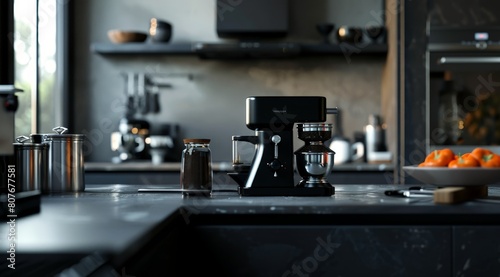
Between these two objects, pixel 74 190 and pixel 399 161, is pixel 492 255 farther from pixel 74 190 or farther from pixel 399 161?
pixel 399 161

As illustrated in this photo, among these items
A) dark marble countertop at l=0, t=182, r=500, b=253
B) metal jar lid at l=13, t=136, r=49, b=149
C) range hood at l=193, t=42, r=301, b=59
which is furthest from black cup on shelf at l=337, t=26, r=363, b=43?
metal jar lid at l=13, t=136, r=49, b=149

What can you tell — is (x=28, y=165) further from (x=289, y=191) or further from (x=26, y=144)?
(x=289, y=191)

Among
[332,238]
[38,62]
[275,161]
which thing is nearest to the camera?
[332,238]

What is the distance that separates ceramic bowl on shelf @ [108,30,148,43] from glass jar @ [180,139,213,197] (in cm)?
223

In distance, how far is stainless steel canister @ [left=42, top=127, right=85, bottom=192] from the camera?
192 cm

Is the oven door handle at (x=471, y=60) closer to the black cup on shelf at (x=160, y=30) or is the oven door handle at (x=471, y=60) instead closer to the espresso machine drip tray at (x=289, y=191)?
the black cup on shelf at (x=160, y=30)

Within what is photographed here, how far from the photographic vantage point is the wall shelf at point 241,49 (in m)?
3.78

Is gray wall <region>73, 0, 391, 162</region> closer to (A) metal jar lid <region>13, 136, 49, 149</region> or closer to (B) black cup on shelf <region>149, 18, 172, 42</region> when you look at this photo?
(B) black cup on shelf <region>149, 18, 172, 42</region>

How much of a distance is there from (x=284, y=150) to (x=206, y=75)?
2363mm

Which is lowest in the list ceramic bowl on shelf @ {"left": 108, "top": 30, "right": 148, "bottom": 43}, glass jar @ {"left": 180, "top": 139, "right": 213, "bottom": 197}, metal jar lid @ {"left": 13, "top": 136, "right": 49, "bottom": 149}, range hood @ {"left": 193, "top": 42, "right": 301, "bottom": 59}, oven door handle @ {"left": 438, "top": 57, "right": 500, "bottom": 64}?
glass jar @ {"left": 180, "top": 139, "right": 213, "bottom": 197}

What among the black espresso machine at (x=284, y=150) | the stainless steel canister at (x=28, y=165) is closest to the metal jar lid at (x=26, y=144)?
the stainless steel canister at (x=28, y=165)

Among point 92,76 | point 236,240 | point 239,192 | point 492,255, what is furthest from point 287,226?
point 92,76

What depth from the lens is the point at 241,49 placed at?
379 centimetres

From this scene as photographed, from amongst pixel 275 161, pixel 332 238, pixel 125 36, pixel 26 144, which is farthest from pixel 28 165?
pixel 125 36
